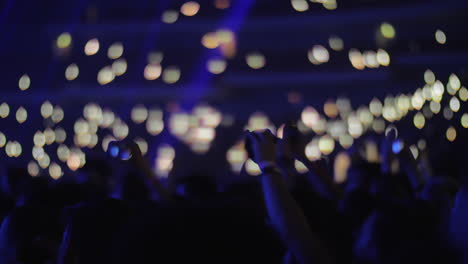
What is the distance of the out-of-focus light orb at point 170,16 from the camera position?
24641mm

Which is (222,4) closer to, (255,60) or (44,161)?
(255,60)

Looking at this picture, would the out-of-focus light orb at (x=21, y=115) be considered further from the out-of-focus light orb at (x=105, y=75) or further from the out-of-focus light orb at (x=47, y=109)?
the out-of-focus light orb at (x=105, y=75)

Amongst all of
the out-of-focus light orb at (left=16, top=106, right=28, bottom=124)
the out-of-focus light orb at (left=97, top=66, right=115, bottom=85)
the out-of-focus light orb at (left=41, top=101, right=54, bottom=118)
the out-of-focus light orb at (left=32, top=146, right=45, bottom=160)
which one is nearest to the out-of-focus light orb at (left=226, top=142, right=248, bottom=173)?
the out-of-focus light orb at (left=97, top=66, right=115, bottom=85)

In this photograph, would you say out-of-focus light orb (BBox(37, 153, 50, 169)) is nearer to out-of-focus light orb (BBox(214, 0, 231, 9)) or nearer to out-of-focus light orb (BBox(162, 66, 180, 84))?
out-of-focus light orb (BBox(162, 66, 180, 84))

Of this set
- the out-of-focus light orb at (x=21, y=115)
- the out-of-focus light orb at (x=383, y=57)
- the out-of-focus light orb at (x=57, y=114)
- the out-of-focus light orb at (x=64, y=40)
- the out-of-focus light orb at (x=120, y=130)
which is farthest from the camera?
the out-of-focus light orb at (x=120, y=130)

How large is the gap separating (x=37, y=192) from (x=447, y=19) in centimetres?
1866

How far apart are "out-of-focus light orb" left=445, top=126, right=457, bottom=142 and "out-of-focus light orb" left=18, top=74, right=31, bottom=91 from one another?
13.3 meters

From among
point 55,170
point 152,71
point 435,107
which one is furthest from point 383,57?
point 55,170

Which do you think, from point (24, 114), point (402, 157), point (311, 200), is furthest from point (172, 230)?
point (24, 114)

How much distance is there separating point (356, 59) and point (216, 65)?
470 centimetres

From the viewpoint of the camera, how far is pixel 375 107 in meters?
23.9

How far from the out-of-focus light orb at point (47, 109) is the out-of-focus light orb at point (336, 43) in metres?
9.78

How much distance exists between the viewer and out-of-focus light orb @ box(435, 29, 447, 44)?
69.6ft

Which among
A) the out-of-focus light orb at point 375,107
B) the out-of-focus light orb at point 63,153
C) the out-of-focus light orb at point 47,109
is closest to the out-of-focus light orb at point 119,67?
the out-of-focus light orb at point 47,109
